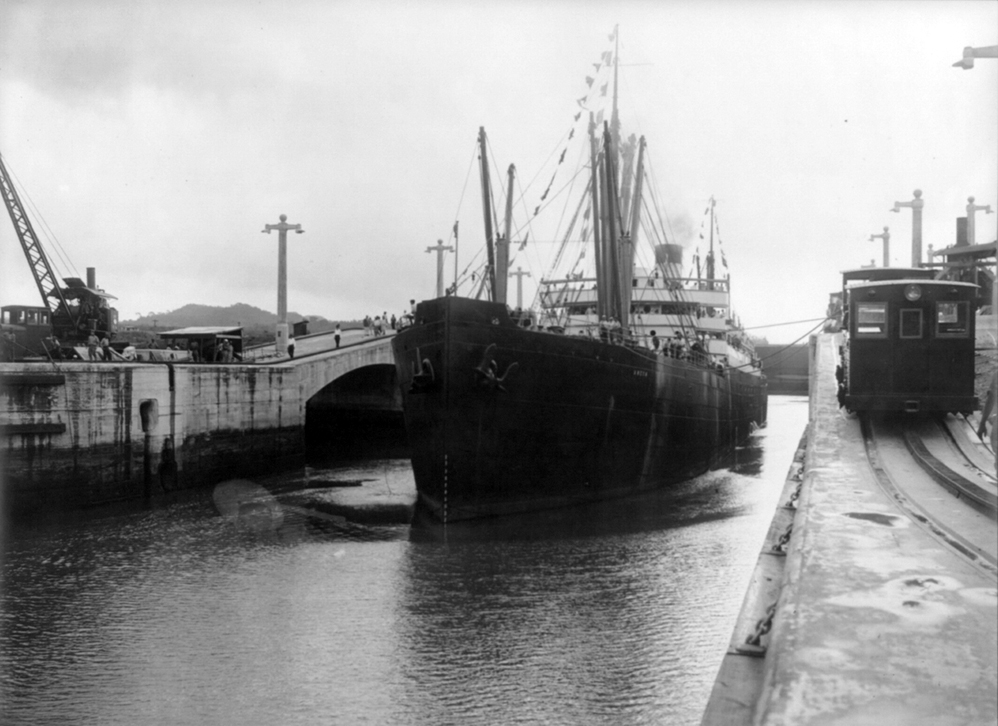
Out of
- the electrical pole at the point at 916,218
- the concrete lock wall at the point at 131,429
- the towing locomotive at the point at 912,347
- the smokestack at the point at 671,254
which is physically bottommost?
the concrete lock wall at the point at 131,429

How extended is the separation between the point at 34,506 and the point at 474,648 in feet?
41.4

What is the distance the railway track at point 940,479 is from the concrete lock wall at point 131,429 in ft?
56.5

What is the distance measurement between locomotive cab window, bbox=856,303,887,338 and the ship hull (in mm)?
6325

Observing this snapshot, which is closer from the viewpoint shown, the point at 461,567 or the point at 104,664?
the point at 104,664

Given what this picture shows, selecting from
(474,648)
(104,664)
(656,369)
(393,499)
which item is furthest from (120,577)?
(656,369)

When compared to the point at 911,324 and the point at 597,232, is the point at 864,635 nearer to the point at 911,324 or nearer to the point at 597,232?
the point at 911,324

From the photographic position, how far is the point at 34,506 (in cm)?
1867

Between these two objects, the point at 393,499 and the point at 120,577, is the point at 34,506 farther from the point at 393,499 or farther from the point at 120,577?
the point at 393,499

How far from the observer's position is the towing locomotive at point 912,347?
15352mm

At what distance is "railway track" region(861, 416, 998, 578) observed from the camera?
7.66m

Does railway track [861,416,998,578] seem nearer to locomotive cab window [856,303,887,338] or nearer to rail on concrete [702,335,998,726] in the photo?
rail on concrete [702,335,998,726]

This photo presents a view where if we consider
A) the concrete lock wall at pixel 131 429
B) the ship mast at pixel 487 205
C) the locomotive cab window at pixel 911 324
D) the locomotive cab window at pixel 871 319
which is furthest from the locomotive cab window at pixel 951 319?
the concrete lock wall at pixel 131 429

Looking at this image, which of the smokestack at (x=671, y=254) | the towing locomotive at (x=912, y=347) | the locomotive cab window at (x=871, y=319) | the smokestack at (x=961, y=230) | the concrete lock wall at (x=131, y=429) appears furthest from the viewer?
the smokestack at (x=671, y=254)

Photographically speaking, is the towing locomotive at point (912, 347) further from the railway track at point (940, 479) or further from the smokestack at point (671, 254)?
the smokestack at point (671, 254)
